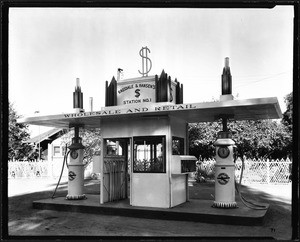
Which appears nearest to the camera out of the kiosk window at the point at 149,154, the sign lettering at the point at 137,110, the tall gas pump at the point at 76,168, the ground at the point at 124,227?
the ground at the point at 124,227

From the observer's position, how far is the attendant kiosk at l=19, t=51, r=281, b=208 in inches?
361

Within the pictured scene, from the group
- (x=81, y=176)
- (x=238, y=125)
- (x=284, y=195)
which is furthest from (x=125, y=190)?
(x=238, y=125)

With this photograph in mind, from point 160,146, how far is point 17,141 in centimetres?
2466

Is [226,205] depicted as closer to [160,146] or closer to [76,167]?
[160,146]

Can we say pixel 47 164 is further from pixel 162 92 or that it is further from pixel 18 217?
pixel 162 92

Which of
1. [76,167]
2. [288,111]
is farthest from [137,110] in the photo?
[288,111]

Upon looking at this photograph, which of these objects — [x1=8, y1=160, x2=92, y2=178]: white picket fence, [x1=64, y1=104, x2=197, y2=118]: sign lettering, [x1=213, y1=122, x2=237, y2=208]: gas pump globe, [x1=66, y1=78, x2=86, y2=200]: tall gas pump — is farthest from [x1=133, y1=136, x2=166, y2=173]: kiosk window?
[x1=8, y1=160, x2=92, y2=178]: white picket fence

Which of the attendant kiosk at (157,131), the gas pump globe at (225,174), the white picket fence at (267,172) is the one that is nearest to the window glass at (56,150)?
the white picket fence at (267,172)

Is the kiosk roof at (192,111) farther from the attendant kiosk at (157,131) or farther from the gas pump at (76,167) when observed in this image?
the gas pump at (76,167)

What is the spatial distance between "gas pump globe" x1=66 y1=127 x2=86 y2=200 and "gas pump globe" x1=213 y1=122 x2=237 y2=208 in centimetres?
459

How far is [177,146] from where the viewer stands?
10.4 metres

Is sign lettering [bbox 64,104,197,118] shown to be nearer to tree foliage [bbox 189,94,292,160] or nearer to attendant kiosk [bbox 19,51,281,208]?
attendant kiosk [bbox 19,51,281,208]

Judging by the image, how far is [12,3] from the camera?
17.1ft

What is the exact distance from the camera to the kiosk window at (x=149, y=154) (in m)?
9.65
